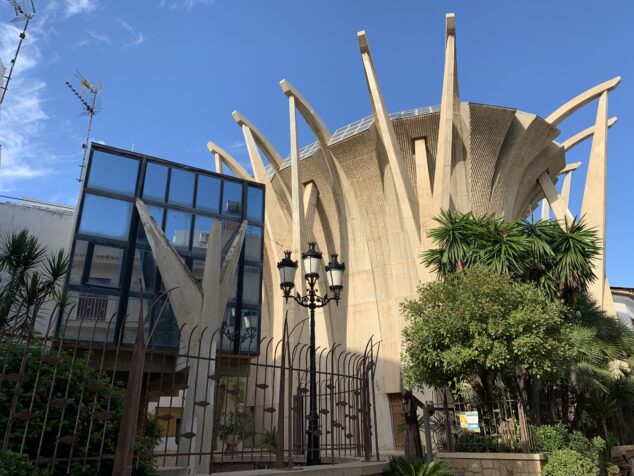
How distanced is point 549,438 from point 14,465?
11.0m

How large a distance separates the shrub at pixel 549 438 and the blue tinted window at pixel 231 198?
13.6m

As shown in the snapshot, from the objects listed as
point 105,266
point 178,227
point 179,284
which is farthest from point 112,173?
point 179,284

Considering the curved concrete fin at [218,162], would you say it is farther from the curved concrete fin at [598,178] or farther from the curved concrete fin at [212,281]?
the curved concrete fin at [598,178]

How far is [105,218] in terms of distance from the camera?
56.6ft

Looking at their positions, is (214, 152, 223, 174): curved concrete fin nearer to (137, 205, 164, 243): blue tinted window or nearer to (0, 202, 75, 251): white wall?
(0, 202, 75, 251): white wall

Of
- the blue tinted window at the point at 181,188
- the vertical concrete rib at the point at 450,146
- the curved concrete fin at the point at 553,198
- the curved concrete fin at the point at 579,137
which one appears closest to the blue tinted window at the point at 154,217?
the blue tinted window at the point at 181,188

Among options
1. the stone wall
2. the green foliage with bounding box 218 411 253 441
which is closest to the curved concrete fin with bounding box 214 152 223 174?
the stone wall

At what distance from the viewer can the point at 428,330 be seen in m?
12.1

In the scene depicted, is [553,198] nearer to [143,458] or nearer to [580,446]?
[580,446]

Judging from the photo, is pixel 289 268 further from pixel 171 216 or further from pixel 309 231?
pixel 309 231

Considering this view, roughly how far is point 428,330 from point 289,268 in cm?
502

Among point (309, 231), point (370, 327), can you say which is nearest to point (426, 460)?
point (370, 327)

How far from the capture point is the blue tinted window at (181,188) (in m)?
18.7

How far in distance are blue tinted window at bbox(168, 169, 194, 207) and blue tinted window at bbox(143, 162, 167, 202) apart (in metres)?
0.32
